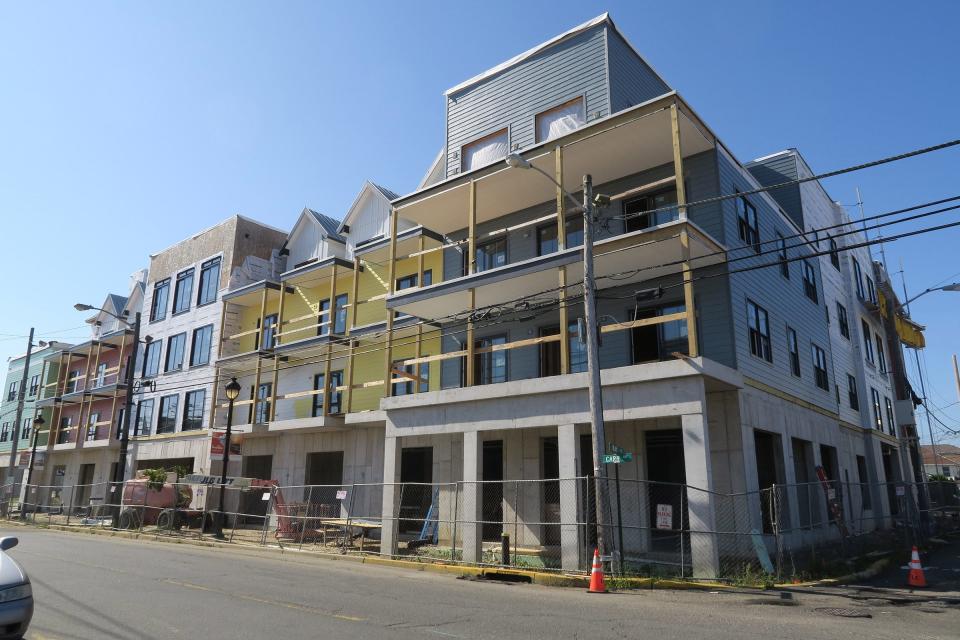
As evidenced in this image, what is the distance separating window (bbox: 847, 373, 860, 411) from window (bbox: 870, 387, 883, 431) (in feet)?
7.09

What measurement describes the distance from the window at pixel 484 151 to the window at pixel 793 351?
11275 millimetres

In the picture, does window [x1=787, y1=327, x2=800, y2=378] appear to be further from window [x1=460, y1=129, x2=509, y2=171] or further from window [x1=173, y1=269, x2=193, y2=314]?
window [x1=173, y1=269, x2=193, y2=314]

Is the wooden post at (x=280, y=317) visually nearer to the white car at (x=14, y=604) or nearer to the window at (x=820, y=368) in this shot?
the window at (x=820, y=368)

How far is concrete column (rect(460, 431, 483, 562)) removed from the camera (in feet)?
56.3

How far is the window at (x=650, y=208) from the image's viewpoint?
19031mm

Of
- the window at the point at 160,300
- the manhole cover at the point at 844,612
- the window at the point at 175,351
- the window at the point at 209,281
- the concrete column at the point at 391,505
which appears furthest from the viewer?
the window at the point at 160,300

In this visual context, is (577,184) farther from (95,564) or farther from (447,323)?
(95,564)

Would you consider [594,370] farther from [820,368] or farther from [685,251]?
[820,368]

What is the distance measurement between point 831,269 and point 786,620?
78.3 ft

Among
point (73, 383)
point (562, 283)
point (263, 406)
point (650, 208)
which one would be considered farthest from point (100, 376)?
point (650, 208)

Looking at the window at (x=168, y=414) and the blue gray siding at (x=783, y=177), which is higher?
the blue gray siding at (x=783, y=177)

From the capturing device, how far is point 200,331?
117ft

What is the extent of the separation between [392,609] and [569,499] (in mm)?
6846

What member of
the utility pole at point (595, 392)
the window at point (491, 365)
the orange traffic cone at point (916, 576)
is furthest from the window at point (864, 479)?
the utility pole at point (595, 392)
